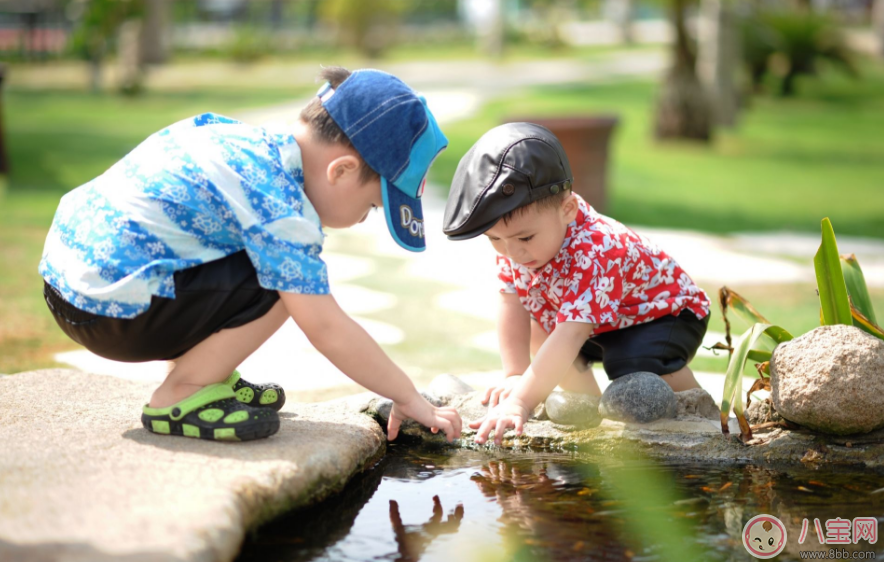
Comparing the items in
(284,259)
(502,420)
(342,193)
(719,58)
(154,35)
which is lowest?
(502,420)

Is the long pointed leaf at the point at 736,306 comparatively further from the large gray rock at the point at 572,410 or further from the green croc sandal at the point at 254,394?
the green croc sandal at the point at 254,394

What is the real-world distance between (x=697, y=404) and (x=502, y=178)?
0.84m

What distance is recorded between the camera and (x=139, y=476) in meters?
1.79

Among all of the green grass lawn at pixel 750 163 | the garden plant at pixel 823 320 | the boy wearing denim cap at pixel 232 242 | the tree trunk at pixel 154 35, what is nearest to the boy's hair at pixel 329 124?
the boy wearing denim cap at pixel 232 242

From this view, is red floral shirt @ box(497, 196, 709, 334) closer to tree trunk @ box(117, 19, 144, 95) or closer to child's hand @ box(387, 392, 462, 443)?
child's hand @ box(387, 392, 462, 443)

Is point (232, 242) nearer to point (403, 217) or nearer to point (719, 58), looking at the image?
point (403, 217)

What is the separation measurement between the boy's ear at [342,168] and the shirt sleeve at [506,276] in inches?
26.5

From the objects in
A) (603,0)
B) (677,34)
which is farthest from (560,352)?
(603,0)

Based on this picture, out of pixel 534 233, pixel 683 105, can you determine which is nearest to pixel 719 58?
pixel 683 105

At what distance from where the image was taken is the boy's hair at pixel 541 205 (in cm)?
234

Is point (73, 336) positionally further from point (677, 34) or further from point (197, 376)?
point (677, 34)

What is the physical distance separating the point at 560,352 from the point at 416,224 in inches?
19.5

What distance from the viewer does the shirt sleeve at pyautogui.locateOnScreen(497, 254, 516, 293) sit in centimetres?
265

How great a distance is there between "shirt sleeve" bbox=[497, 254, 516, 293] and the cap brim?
0.48 metres
